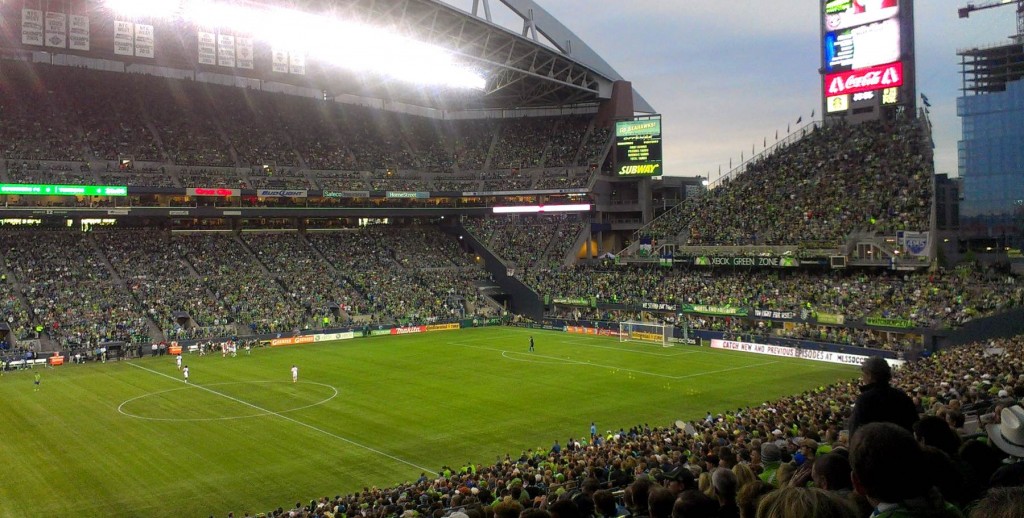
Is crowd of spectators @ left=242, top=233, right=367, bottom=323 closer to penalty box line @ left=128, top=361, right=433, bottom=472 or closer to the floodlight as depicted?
penalty box line @ left=128, top=361, right=433, bottom=472

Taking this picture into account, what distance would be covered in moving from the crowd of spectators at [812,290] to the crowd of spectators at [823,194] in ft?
12.0

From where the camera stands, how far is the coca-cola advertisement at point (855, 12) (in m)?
65.9

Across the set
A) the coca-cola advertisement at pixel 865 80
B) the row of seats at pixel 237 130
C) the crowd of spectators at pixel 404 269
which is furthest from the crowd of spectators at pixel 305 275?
the coca-cola advertisement at pixel 865 80

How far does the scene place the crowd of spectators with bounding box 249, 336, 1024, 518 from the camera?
371 centimetres

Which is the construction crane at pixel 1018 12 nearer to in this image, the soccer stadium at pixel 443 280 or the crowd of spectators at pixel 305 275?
the soccer stadium at pixel 443 280

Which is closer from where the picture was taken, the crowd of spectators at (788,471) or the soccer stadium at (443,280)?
the crowd of spectators at (788,471)

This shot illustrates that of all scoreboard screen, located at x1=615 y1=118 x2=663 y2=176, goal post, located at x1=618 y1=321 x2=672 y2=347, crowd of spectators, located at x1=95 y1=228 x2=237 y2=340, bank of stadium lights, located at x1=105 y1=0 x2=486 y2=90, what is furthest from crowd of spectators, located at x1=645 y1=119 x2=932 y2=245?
crowd of spectators, located at x1=95 y1=228 x2=237 y2=340

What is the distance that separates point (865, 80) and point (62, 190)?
70211 millimetres

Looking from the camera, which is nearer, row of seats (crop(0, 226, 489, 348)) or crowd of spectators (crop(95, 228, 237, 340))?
row of seats (crop(0, 226, 489, 348))

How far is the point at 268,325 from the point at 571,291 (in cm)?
2783

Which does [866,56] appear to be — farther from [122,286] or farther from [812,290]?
[122,286]

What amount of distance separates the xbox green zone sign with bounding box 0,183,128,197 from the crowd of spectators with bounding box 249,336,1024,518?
171 ft

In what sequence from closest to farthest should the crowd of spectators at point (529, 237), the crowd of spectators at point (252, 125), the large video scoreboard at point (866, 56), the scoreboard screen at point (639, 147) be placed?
the large video scoreboard at point (866, 56) → the crowd of spectators at point (252, 125) → the scoreboard screen at point (639, 147) → the crowd of spectators at point (529, 237)

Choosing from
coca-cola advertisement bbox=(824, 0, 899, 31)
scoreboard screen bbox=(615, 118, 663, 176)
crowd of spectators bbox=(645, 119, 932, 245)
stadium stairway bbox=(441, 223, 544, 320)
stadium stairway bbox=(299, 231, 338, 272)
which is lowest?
stadium stairway bbox=(441, 223, 544, 320)
